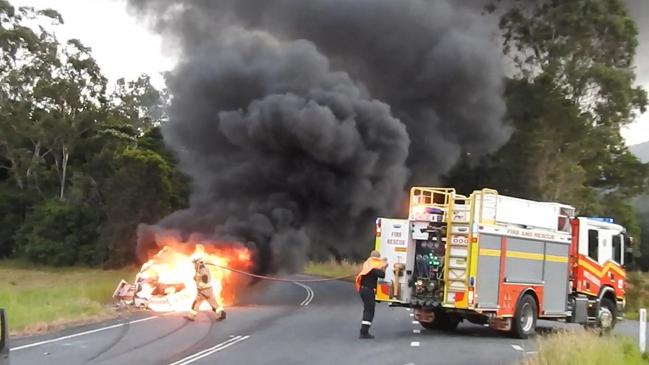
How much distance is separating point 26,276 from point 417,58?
81.6 feet

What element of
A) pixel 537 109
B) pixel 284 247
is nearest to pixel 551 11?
pixel 537 109

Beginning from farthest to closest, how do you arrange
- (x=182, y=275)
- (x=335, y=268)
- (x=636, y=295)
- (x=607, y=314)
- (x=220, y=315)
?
(x=335, y=268) < (x=636, y=295) < (x=182, y=275) < (x=607, y=314) < (x=220, y=315)

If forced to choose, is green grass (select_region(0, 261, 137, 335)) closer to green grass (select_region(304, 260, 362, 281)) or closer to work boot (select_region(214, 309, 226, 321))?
work boot (select_region(214, 309, 226, 321))

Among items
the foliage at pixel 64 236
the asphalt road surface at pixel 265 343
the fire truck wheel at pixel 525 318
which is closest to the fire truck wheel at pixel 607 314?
the asphalt road surface at pixel 265 343

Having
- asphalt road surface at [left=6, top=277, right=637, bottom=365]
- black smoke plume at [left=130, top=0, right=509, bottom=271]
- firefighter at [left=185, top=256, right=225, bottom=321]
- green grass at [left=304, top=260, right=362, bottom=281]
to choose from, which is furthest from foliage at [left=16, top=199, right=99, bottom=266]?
firefighter at [left=185, top=256, right=225, bottom=321]

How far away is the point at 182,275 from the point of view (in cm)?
1933

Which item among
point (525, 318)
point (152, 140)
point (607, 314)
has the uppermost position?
point (152, 140)

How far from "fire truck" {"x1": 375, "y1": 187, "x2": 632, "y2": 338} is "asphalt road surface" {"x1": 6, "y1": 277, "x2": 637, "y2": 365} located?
0.65 metres

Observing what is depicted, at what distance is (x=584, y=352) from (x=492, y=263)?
5092 mm

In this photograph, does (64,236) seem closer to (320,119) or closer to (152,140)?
(152,140)

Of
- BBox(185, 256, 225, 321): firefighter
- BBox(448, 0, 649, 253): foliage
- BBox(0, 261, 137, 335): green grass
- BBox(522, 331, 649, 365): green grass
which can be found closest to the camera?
BBox(522, 331, 649, 365): green grass

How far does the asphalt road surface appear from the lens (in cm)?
1120

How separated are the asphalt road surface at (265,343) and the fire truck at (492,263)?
2.13 feet

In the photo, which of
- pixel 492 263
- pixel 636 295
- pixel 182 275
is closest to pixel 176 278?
pixel 182 275
